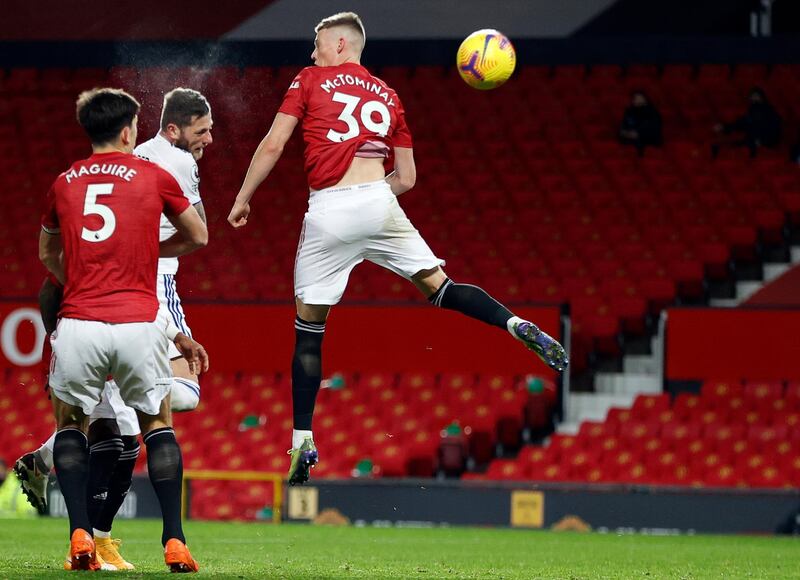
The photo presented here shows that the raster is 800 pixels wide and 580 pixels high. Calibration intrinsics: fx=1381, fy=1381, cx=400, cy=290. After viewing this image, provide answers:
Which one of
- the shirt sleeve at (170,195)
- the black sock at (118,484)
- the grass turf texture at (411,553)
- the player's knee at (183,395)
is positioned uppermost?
the shirt sleeve at (170,195)

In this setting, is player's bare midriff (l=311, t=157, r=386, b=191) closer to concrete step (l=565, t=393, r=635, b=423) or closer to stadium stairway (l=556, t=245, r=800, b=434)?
stadium stairway (l=556, t=245, r=800, b=434)

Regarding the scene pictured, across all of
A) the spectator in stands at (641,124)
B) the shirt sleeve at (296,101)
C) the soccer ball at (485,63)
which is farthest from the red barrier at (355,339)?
the shirt sleeve at (296,101)

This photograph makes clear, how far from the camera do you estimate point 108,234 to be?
530 centimetres

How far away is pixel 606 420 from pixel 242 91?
23.5 feet

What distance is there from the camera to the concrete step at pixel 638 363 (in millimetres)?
14984

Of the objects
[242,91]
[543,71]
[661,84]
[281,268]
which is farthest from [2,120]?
[661,84]

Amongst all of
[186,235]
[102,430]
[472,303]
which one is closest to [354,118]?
[472,303]

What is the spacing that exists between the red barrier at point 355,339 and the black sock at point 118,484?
26.4 ft

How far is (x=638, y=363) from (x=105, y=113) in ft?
34.4

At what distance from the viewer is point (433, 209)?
55.4 feet

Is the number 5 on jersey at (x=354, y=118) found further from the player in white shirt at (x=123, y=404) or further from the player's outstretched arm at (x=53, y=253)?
the player's outstretched arm at (x=53, y=253)

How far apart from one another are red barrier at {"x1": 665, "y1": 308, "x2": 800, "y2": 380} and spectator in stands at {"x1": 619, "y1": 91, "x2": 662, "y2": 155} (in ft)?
13.2

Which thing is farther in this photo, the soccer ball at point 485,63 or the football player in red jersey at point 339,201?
the soccer ball at point 485,63

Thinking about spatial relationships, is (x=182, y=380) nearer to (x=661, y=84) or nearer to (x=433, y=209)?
(x=433, y=209)
